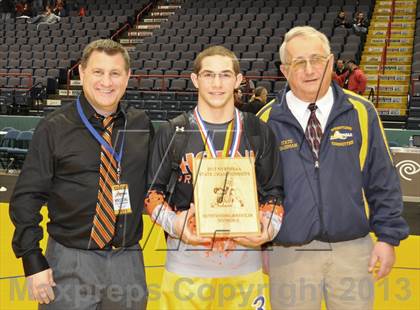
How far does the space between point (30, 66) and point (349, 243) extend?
17.0m

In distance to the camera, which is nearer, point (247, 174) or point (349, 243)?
point (247, 174)

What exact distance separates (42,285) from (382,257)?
Result: 5.11 ft

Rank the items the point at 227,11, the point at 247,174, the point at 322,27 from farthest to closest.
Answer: the point at 227,11
the point at 322,27
the point at 247,174

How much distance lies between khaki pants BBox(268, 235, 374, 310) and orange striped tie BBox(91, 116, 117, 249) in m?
0.86

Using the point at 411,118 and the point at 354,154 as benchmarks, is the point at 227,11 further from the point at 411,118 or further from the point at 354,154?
the point at 354,154

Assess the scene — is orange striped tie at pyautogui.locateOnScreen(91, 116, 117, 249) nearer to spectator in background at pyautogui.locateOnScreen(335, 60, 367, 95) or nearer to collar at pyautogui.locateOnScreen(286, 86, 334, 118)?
collar at pyautogui.locateOnScreen(286, 86, 334, 118)

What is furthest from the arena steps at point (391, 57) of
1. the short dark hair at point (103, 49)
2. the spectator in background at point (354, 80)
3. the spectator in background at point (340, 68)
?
the short dark hair at point (103, 49)

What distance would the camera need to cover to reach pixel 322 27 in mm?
16531

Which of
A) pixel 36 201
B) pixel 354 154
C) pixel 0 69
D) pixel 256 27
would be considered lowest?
pixel 36 201

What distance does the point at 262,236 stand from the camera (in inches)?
96.7

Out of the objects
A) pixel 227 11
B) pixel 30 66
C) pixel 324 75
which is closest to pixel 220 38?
pixel 227 11

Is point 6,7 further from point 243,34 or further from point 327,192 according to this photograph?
point 327,192

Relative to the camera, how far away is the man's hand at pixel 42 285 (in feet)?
8.06

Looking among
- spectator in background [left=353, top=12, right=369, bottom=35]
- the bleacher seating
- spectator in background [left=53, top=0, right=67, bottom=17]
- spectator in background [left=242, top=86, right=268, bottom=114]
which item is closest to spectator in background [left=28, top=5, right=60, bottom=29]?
spectator in background [left=53, top=0, right=67, bottom=17]
